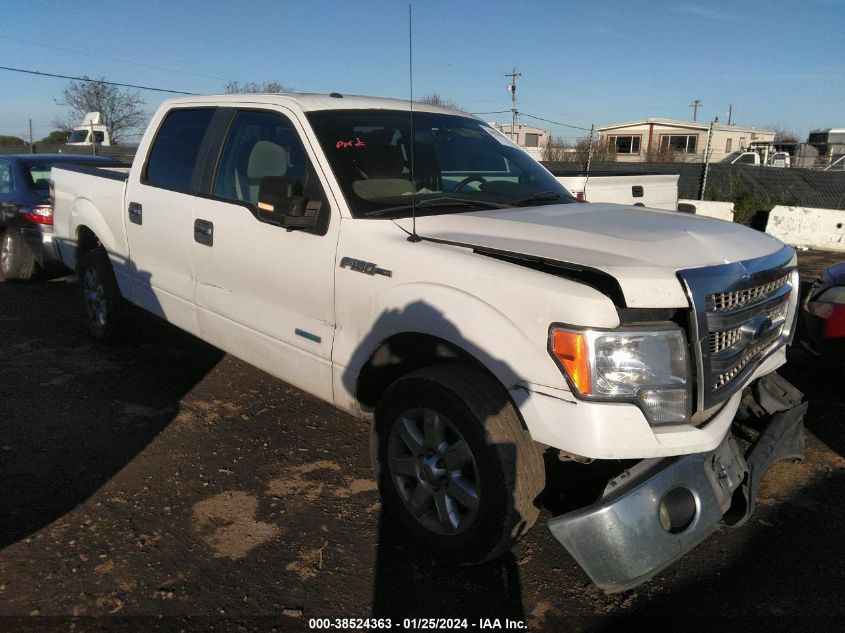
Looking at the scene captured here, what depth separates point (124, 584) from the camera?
2.70 metres

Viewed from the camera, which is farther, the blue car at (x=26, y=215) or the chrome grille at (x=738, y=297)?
the blue car at (x=26, y=215)

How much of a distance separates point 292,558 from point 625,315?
1.76m

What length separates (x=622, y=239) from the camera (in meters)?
2.80

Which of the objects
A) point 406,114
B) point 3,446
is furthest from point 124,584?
point 406,114

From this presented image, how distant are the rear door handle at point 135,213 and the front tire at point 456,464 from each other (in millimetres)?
2767

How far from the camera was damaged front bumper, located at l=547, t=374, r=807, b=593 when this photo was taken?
2377 mm

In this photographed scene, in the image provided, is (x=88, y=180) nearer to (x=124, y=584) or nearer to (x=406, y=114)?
(x=406, y=114)

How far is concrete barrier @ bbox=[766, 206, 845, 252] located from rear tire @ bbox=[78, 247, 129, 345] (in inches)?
468

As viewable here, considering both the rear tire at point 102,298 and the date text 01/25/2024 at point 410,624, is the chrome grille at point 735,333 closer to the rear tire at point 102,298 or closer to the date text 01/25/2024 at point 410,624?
the date text 01/25/2024 at point 410,624

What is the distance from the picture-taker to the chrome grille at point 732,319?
2439mm

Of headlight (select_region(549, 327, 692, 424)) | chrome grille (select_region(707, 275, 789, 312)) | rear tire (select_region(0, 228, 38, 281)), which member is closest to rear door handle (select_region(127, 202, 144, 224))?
headlight (select_region(549, 327, 692, 424))

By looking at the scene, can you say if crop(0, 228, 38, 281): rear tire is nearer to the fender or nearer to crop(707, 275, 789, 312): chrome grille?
the fender

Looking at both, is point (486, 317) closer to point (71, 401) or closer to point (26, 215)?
point (71, 401)

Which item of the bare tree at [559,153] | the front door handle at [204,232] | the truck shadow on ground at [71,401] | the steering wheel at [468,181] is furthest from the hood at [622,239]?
the bare tree at [559,153]
